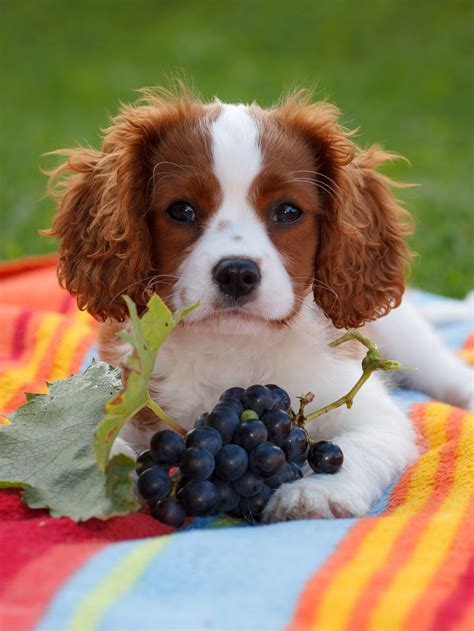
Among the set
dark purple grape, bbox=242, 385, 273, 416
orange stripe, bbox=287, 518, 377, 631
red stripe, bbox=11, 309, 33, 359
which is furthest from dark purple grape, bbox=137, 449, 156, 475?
red stripe, bbox=11, 309, 33, 359

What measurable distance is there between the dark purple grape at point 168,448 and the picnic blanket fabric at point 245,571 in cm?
22

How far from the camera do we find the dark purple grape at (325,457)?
304 centimetres

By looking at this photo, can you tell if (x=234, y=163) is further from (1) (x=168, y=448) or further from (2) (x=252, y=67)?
(2) (x=252, y=67)

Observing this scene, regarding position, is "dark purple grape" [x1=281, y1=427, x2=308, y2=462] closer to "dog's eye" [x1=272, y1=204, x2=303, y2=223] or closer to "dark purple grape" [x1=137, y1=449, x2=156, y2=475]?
"dark purple grape" [x1=137, y1=449, x2=156, y2=475]

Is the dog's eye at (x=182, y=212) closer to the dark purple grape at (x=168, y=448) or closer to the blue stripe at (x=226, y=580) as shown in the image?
the dark purple grape at (x=168, y=448)

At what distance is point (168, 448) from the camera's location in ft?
8.89

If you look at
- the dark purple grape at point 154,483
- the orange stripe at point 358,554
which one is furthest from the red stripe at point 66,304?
the dark purple grape at point 154,483

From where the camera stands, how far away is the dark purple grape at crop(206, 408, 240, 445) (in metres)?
2.77

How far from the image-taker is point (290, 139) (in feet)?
11.7

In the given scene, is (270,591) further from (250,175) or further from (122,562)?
(250,175)

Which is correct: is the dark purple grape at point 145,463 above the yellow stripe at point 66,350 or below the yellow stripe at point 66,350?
above

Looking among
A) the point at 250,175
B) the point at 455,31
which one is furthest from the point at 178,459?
the point at 455,31

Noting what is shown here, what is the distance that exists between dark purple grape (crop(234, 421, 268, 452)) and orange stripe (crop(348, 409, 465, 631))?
48cm

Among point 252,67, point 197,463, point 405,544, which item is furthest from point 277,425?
point 252,67
